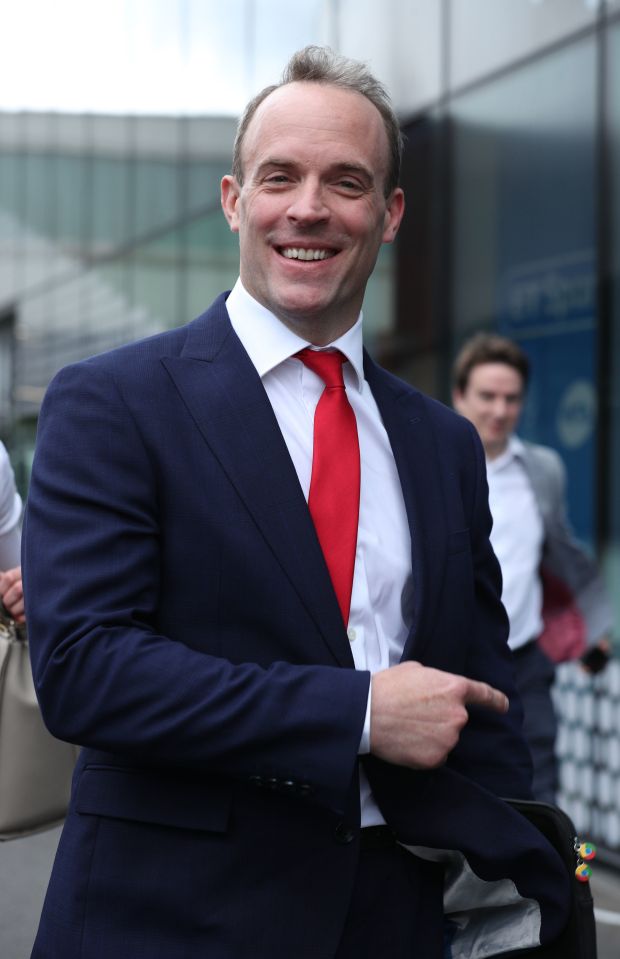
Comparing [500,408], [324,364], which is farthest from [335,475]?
[500,408]

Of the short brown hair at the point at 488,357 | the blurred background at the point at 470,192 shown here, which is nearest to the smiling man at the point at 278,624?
the short brown hair at the point at 488,357

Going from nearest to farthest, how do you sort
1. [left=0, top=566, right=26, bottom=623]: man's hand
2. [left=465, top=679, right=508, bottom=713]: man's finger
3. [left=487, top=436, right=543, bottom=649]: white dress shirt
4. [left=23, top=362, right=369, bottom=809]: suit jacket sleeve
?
[left=23, top=362, right=369, bottom=809]: suit jacket sleeve < [left=465, top=679, right=508, bottom=713]: man's finger < [left=0, top=566, right=26, bottom=623]: man's hand < [left=487, top=436, right=543, bottom=649]: white dress shirt

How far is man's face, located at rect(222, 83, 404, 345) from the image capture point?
2.00m

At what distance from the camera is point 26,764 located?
2691mm

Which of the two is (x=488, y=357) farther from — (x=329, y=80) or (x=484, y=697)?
(x=484, y=697)

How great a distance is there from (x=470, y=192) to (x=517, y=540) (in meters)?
6.01

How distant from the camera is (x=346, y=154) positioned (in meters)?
2.00

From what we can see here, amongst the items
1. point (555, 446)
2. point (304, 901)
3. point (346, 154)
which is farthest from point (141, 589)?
point (555, 446)

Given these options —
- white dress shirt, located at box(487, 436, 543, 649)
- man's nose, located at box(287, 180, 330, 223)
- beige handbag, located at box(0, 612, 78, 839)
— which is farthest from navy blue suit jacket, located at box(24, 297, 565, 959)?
white dress shirt, located at box(487, 436, 543, 649)

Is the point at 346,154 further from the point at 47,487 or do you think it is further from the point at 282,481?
the point at 47,487

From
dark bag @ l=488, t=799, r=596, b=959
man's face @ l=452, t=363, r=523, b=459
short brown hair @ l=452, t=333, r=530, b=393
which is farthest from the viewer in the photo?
short brown hair @ l=452, t=333, r=530, b=393

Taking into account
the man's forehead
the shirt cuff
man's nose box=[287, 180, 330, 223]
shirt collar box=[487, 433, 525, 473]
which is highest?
the man's forehead

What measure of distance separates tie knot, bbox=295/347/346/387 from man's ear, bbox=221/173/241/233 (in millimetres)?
263

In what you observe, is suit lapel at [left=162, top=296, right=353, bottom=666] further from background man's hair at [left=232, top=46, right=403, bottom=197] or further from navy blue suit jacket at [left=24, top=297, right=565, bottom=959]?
background man's hair at [left=232, top=46, right=403, bottom=197]
